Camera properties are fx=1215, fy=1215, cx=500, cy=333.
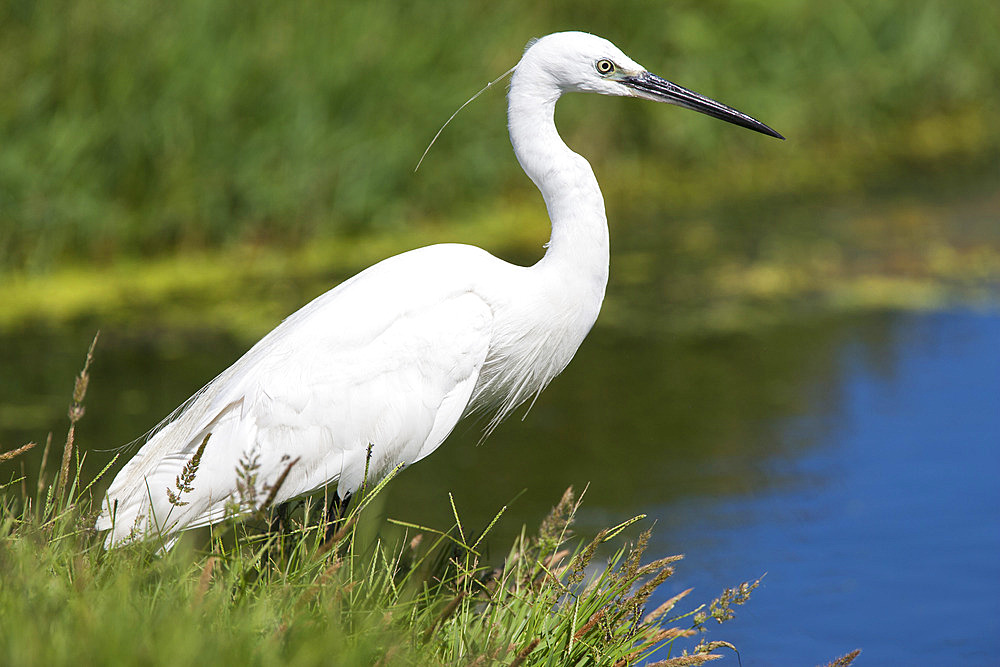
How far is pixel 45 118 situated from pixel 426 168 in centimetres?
207

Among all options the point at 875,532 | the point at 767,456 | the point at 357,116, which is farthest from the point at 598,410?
the point at 357,116

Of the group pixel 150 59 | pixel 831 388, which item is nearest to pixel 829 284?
pixel 831 388

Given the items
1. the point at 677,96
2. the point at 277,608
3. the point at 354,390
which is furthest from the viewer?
the point at 677,96

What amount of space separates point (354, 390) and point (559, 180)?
0.72 metres

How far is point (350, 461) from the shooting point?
2.97m

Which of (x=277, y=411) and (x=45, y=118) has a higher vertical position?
(x=45, y=118)

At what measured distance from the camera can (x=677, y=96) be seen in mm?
3168

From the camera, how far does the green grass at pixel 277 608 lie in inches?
71.6

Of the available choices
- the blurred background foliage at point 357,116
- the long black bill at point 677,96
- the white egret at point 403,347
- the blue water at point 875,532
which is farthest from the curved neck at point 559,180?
the blurred background foliage at point 357,116

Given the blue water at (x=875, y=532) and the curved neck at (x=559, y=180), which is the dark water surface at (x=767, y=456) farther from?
the curved neck at (x=559, y=180)

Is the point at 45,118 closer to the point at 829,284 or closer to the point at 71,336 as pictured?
the point at 71,336

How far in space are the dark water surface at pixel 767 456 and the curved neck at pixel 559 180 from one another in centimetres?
110

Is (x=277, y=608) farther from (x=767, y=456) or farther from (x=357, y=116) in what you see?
(x=357, y=116)

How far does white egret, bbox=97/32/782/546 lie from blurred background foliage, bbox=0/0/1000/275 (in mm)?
3271
